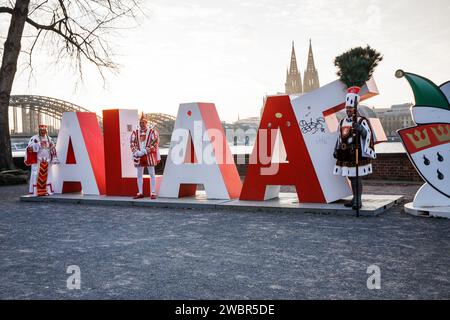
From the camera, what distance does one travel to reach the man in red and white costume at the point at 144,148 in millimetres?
10172

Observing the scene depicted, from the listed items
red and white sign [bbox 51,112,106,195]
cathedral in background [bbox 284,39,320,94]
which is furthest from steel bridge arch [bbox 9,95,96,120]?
cathedral in background [bbox 284,39,320,94]

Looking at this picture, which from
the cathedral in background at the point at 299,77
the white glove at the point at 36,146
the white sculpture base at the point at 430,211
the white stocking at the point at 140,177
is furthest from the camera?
the cathedral in background at the point at 299,77

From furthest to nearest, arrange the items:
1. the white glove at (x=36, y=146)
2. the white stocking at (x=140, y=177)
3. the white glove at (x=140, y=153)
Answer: the white glove at (x=36, y=146)
the white stocking at (x=140, y=177)
the white glove at (x=140, y=153)

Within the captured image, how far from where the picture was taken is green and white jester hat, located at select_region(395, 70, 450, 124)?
26.2ft

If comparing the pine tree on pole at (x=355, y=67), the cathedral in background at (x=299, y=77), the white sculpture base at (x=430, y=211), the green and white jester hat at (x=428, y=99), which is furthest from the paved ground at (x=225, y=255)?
the cathedral in background at (x=299, y=77)

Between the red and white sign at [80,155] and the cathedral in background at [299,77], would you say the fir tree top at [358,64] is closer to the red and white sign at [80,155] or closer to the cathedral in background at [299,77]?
the red and white sign at [80,155]

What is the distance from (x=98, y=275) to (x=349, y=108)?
17.9 ft

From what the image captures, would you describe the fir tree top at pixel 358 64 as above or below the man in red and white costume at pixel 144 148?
above

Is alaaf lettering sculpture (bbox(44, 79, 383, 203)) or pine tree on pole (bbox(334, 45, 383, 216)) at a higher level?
pine tree on pole (bbox(334, 45, 383, 216))

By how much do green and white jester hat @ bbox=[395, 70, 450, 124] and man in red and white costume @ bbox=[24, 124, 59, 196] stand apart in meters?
8.25

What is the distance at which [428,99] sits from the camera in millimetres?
8023

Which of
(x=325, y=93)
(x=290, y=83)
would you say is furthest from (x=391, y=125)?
(x=325, y=93)

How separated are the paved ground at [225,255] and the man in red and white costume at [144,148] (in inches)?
78.3

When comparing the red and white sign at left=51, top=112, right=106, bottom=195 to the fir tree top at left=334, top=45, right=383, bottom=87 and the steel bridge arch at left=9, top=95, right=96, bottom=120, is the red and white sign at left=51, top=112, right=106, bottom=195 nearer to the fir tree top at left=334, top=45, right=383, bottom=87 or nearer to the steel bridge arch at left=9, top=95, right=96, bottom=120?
the fir tree top at left=334, top=45, right=383, bottom=87
